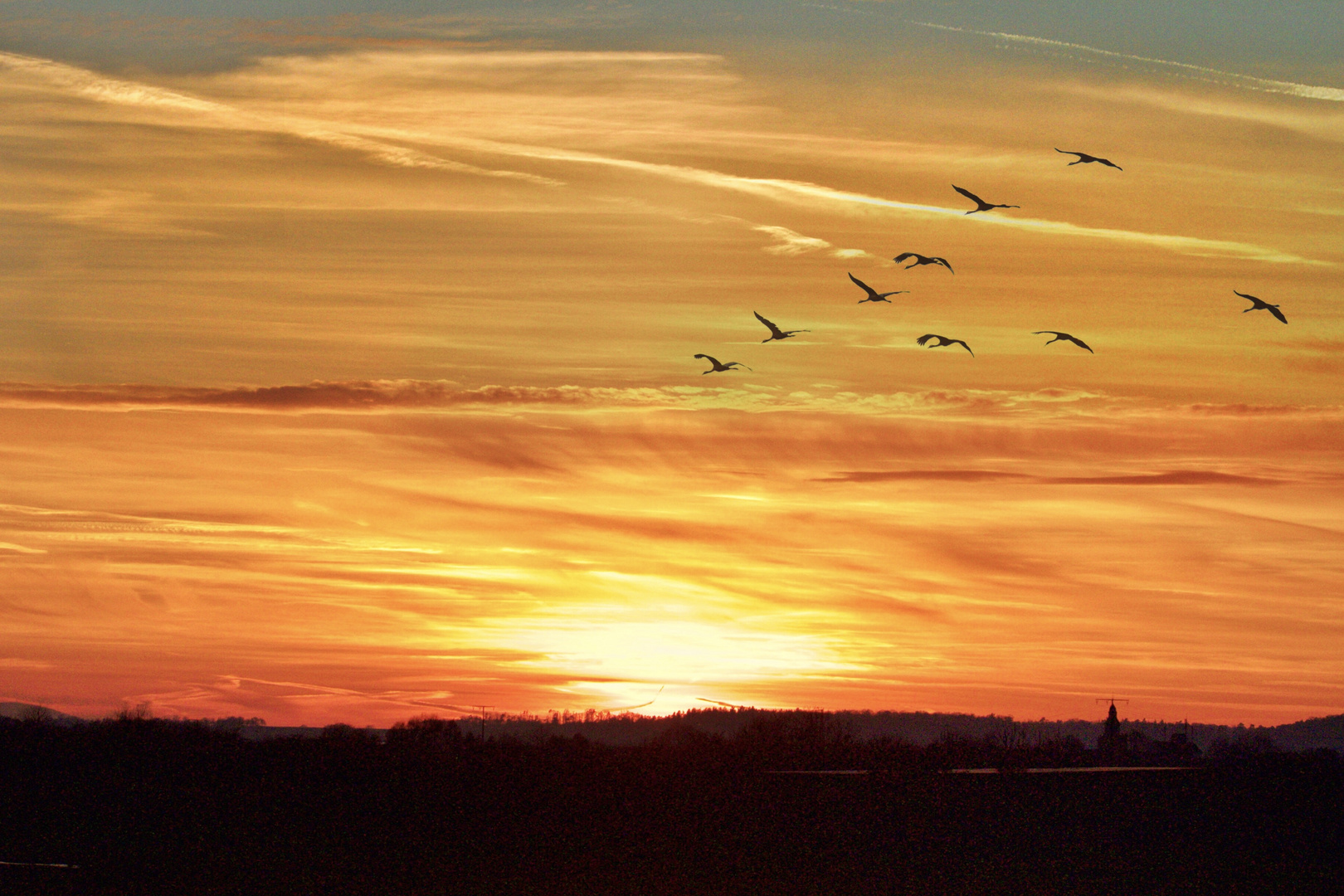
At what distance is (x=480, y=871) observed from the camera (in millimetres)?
52500

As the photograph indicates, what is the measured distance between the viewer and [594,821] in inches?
2581

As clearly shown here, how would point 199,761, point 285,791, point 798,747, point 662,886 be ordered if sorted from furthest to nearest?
point 798,747 < point 199,761 < point 285,791 < point 662,886

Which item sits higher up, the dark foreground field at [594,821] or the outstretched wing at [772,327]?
the outstretched wing at [772,327]

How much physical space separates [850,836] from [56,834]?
35.0 meters

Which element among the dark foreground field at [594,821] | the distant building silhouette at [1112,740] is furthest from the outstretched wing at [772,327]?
the distant building silhouette at [1112,740]

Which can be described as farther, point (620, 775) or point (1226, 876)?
point (620, 775)

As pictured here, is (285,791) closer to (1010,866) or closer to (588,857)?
(588,857)

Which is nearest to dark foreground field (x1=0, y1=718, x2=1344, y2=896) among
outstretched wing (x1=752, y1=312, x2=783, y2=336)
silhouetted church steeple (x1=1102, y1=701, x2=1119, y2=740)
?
outstretched wing (x1=752, y1=312, x2=783, y2=336)

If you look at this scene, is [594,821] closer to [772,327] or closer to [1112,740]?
[772,327]

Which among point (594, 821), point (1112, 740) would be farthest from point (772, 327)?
point (1112, 740)

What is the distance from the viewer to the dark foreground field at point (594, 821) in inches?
2018

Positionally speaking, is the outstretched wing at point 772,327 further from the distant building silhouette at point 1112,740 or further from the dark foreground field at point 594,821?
the distant building silhouette at point 1112,740

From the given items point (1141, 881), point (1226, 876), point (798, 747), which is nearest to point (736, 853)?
point (1141, 881)

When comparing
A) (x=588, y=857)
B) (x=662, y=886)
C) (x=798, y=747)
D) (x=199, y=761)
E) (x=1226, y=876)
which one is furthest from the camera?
(x=798, y=747)
